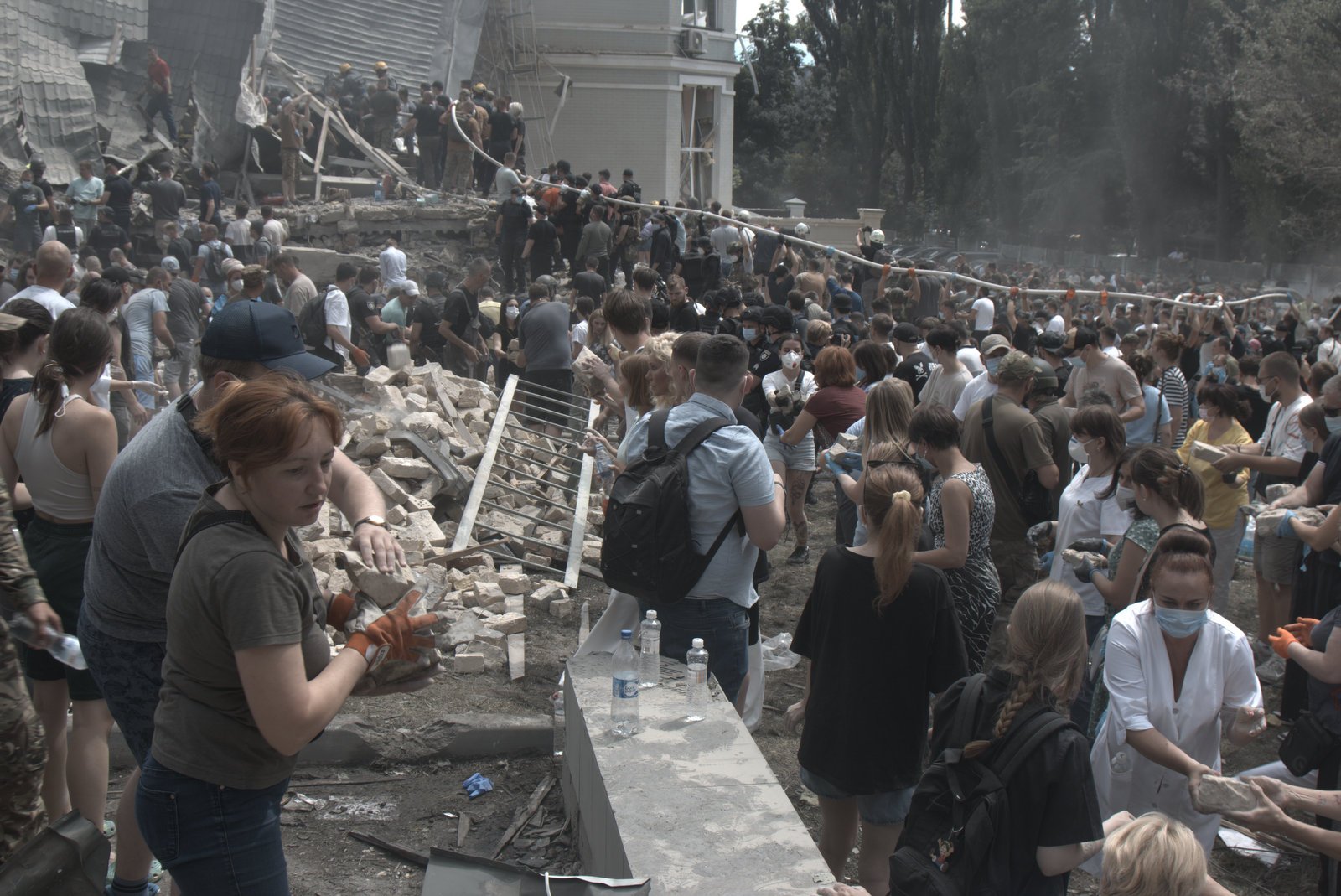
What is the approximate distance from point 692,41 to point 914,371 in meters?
24.2

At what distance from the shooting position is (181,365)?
11.0m

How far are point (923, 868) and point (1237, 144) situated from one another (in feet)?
152

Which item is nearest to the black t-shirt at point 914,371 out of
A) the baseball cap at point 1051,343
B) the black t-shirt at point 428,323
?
the baseball cap at point 1051,343

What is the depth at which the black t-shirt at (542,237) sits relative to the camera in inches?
661

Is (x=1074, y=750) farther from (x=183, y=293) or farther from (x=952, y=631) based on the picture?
(x=183, y=293)

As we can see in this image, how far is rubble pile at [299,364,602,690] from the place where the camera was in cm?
664

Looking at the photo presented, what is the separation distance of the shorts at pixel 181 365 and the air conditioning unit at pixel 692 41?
22139 millimetres

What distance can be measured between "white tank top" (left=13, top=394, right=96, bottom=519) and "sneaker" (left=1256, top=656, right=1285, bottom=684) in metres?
6.41

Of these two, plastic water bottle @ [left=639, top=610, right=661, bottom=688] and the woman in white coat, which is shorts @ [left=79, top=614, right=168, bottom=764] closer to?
plastic water bottle @ [left=639, top=610, right=661, bottom=688]

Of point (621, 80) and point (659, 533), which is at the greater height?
point (621, 80)

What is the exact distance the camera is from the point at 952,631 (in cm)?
386

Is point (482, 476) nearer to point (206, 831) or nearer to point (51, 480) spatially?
point (51, 480)

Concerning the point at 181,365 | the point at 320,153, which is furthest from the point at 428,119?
the point at 181,365

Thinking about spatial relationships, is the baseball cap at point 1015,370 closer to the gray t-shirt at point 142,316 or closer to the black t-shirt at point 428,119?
the gray t-shirt at point 142,316
